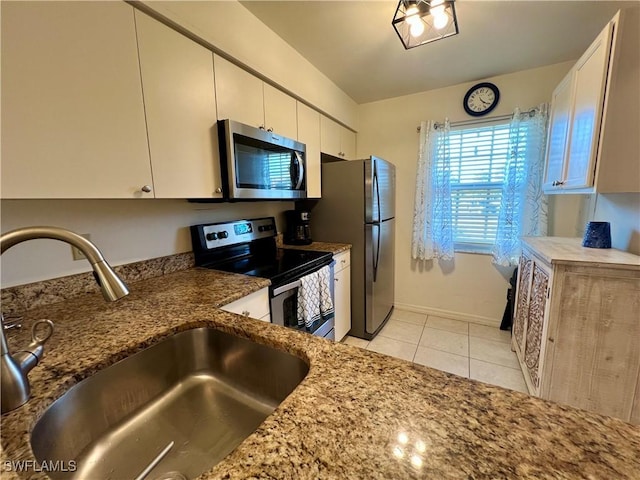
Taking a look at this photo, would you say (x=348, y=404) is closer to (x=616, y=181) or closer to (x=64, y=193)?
(x=64, y=193)

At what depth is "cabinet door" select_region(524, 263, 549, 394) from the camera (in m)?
1.57

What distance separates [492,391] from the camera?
0.57 metres

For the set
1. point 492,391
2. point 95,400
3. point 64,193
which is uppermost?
point 64,193

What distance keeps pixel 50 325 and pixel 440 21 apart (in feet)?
6.98

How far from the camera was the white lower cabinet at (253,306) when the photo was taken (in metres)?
1.25

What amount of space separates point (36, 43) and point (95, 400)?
109 centimetres

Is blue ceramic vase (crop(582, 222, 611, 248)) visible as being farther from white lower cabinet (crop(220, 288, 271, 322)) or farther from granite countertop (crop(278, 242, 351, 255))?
white lower cabinet (crop(220, 288, 271, 322))

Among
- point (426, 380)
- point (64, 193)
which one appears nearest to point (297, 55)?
point (64, 193)

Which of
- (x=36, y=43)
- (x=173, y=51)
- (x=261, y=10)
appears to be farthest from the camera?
(x=261, y=10)

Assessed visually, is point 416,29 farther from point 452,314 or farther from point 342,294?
point 452,314

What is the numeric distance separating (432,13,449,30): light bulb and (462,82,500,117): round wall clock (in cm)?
126

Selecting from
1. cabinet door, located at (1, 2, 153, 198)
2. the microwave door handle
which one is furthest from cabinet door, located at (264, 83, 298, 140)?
cabinet door, located at (1, 2, 153, 198)

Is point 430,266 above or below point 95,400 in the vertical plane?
below

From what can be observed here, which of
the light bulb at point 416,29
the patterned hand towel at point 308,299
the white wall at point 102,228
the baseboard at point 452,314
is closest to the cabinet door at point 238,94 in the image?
the white wall at point 102,228
